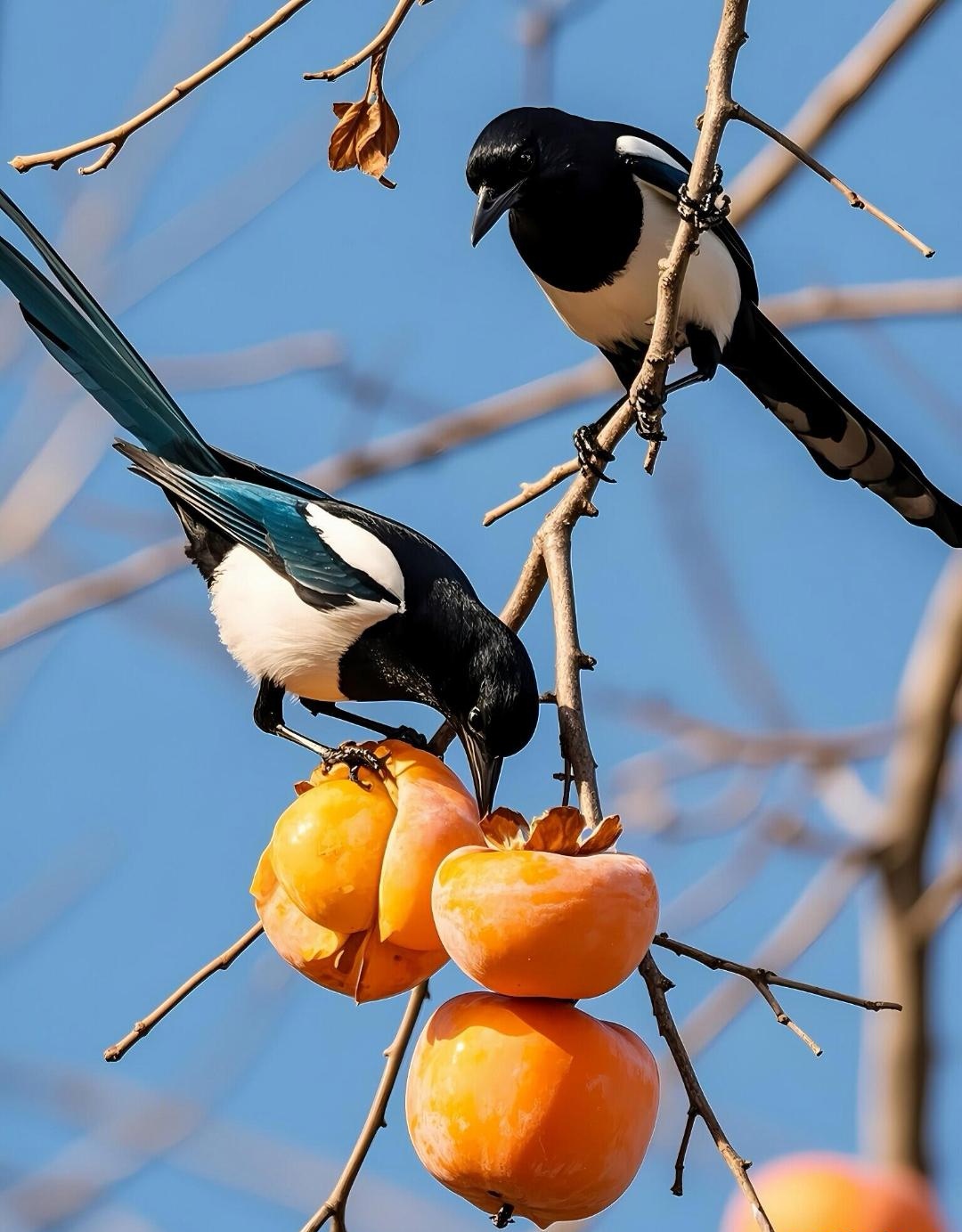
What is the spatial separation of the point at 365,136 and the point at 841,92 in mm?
1379

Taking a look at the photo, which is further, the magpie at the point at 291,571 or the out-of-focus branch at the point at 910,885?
the out-of-focus branch at the point at 910,885

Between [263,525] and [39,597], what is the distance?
0.66 meters

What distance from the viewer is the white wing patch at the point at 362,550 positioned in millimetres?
3154

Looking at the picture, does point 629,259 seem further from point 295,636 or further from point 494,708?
point 494,708

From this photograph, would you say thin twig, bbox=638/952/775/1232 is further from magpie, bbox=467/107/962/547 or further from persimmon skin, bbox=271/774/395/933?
magpie, bbox=467/107/962/547

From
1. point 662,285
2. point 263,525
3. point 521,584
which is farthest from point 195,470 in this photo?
point 662,285

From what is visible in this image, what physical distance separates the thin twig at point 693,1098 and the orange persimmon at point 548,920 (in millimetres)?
48

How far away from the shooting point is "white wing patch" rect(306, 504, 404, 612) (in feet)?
10.3

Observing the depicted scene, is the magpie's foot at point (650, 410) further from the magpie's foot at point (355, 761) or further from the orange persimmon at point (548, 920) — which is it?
the orange persimmon at point (548, 920)

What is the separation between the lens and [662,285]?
7.53ft

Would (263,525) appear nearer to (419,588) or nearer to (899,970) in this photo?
(419,588)

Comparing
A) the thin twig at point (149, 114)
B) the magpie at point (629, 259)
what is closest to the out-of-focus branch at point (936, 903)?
the magpie at point (629, 259)

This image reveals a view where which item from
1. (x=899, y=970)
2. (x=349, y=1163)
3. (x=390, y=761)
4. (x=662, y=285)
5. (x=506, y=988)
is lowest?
(x=899, y=970)

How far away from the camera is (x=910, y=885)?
14.0 feet
